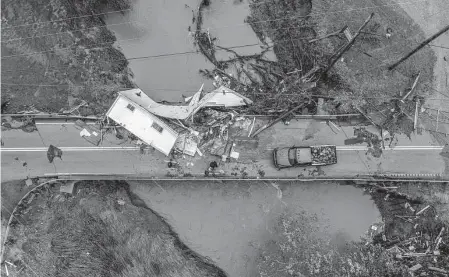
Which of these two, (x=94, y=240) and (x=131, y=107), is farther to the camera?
(x=94, y=240)

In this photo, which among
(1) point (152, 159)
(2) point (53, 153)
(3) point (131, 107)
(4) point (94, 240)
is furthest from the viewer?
(4) point (94, 240)

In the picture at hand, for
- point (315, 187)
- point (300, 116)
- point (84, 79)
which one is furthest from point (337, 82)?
point (84, 79)

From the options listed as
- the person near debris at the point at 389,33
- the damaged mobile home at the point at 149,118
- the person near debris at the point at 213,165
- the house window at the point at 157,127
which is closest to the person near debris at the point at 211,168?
the person near debris at the point at 213,165

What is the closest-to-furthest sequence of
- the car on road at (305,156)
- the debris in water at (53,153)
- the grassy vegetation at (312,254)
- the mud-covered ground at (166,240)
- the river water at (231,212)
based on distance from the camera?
A: the car on road at (305,156) < the debris in water at (53,153) < the mud-covered ground at (166,240) < the grassy vegetation at (312,254) < the river water at (231,212)

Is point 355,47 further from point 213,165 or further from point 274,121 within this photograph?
point 213,165

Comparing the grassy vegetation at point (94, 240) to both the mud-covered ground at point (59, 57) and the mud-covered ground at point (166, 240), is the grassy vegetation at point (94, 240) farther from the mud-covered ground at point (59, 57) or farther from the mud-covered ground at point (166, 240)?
the mud-covered ground at point (59, 57)

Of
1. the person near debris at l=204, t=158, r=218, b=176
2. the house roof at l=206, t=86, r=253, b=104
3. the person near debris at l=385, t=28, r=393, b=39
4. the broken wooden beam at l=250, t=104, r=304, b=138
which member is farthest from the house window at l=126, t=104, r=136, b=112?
the person near debris at l=385, t=28, r=393, b=39

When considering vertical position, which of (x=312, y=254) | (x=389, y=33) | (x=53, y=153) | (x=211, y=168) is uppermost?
(x=389, y=33)

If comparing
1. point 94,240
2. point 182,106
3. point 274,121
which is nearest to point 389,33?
point 274,121
